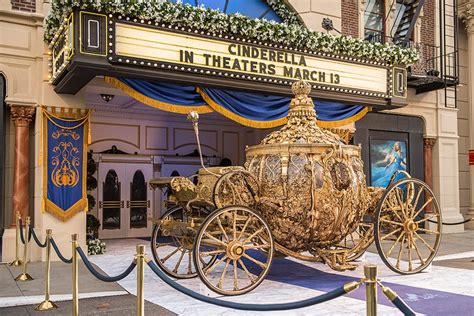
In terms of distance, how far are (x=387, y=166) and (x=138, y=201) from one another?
730 centimetres

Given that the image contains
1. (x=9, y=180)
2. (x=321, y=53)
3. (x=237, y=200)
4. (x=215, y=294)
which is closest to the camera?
(x=215, y=294)

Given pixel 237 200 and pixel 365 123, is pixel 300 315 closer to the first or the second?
pixel 237 200

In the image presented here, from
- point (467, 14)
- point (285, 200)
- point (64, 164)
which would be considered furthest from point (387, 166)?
point (64, 164)

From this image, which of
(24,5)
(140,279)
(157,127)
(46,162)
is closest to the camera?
(140,279)

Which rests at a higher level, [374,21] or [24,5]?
[374,21]

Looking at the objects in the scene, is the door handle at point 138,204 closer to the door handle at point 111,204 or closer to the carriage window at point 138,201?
the carriage window at point 138,201

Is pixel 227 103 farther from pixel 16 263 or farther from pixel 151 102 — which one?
pixel 16 263

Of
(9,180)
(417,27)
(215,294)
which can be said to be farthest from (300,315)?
(417,27)

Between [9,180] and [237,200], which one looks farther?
[9,180]

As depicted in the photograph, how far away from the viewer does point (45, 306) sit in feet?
19.4

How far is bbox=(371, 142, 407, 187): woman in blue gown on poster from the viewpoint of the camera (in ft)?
46.8

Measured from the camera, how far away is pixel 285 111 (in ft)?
37.8

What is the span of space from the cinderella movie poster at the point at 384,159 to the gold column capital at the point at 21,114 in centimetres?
902

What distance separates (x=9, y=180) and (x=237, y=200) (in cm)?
617
